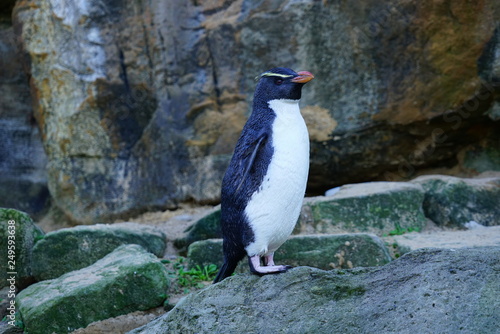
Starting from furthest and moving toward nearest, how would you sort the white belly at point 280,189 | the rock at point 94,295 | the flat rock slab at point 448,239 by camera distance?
the flat rock slab at point 448,239 < the rock at point 94,295 < the white belly at point 280,189

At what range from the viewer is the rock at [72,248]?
4.41m

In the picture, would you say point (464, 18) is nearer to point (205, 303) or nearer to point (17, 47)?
point (205, 303)

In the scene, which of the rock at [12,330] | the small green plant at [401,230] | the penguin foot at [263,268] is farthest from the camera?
the small green plant at [401,230]

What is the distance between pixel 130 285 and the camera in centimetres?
372

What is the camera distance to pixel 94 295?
3.65 m

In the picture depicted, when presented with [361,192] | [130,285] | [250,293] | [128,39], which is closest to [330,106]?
[361,192]

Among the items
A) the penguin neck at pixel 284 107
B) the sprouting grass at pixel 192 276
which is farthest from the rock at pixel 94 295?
the penguin neck at pixel 284 107

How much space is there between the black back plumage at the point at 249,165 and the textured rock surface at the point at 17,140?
4695mm

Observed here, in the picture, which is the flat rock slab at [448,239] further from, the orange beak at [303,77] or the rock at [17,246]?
the rock at [17,246]

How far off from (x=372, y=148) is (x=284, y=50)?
4.42 ft

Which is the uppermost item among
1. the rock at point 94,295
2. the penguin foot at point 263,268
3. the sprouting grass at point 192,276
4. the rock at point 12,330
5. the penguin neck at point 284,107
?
the penguin neck at point 284,107

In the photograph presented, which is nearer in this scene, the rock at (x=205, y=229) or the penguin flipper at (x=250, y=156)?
the penguin flipper at (x=250, y=156)

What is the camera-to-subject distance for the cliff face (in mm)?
5719

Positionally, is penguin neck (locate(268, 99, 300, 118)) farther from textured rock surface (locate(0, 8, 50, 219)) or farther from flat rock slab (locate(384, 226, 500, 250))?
textured rock surface (locate(0, 8, 50, 219))
